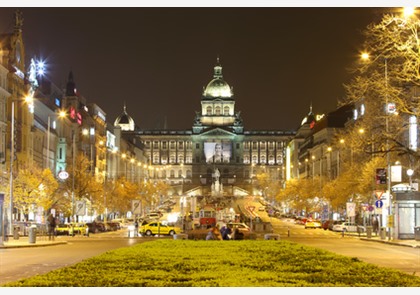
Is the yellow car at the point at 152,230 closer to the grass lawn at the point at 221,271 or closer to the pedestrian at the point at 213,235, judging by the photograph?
the pedestrian at the point at 213,235

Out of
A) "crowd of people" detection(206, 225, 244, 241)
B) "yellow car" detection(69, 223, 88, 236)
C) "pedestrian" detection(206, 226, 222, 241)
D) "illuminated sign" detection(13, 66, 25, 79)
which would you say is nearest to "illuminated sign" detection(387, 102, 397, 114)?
"crowd of people" detection(206, 225, 244, 241)

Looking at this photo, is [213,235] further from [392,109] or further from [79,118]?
[79,118]

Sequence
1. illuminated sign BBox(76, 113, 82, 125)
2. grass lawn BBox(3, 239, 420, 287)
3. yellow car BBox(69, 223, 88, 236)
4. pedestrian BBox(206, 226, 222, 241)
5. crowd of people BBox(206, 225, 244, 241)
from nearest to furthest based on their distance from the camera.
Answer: grass lawn BBox(3, 239, 420, 287)
pedestrian BBox(206, 226, 222, 241)
crowd of people BBox(206, 225, 244, 241)
yellow car BBox(69, 223, 88, 236)
illuminated sign BBox(76, 113, 82, 125)

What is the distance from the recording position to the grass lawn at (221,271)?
19.4 m

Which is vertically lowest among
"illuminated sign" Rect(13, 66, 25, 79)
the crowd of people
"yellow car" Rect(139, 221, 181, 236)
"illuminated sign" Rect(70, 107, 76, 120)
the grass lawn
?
"yellow car" Rect(139, 221, 181, 236)

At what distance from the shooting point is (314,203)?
138 metres

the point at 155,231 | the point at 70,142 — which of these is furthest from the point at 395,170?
the point at 70,142

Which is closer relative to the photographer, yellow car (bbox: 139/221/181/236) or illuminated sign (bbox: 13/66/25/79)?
yellow car (bbox: 139/221/181/236)

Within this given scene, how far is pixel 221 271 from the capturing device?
22.2 m

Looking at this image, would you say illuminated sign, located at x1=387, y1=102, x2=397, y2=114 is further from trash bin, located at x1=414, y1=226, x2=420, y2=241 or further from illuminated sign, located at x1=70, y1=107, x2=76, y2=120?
illuminated sign, located at x1=70, y1=107, x2=76, y2=120

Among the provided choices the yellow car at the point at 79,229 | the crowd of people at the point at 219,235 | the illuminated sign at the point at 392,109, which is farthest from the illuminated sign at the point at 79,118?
the illuminated sign at the point at 392,109

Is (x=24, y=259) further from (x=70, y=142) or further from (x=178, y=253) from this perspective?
(x=70, y=142)

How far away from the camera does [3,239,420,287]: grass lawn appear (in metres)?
Result: 19.4

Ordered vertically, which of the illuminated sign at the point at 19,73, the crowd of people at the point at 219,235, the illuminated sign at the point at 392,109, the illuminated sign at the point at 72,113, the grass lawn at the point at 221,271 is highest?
the illuminated sign at the point at 72,113
